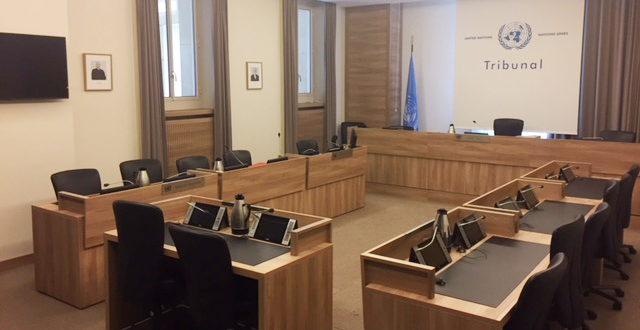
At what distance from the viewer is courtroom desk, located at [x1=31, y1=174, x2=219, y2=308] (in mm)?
4188

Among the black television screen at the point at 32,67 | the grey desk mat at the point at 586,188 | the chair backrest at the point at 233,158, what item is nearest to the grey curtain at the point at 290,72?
the chair backrest at the point at 233,158

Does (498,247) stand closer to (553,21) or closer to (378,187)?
(378,187)

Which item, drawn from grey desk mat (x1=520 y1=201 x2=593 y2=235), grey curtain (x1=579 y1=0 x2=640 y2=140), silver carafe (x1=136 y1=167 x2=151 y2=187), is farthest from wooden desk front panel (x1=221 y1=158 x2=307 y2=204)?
grey curtain (x1=579 y1=0 x2=640 y2=140)

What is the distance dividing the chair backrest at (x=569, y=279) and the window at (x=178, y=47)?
5.49 metres

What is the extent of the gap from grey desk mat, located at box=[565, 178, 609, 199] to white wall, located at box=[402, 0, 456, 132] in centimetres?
427

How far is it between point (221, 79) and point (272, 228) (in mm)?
4598

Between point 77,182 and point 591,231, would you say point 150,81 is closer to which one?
point 77,182

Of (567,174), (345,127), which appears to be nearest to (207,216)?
(567,174)

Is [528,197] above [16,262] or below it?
above

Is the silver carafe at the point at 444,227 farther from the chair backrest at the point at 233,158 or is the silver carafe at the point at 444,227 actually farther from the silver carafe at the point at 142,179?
the chair backrest at the point at 233,158

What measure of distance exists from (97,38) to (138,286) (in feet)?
12.4

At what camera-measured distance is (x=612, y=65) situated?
7.97 m

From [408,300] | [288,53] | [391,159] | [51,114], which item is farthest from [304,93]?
[408,300]

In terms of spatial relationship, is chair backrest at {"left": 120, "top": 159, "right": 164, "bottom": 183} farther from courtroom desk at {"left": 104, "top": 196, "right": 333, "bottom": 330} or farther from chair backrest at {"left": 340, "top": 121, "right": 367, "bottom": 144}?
chair backrest at {"left": 340, "top": 121, "right": 367, "bottom": 144}
